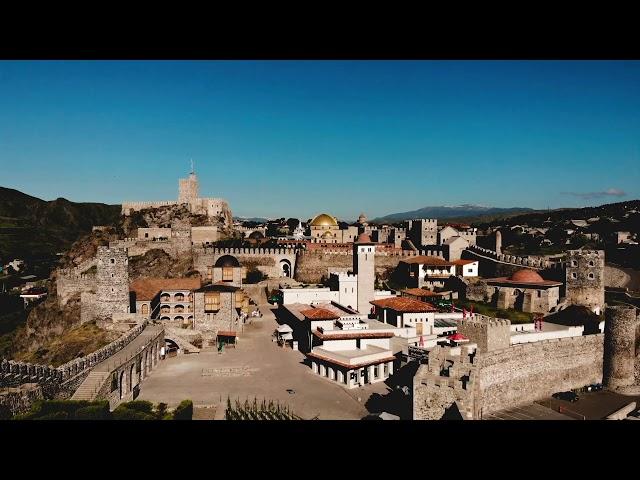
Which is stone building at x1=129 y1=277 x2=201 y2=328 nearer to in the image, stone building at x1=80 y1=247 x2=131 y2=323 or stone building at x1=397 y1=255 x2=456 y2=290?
stone building at x1=80 y1=247 x2=131 y2=323

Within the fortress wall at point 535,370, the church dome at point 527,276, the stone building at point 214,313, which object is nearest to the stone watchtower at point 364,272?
the stone building at point 214,313

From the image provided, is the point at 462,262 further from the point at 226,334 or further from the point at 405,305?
the point at 226,334

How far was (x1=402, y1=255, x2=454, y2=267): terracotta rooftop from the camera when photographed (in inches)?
992

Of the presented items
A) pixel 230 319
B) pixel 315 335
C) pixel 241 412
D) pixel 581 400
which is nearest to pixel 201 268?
pixel 230 319

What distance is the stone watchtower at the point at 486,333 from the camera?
14219mm

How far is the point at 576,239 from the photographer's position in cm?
3694

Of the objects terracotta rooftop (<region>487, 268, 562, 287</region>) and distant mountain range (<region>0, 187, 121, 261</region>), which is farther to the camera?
distant mountain range (<region>0, 187, 121, 261</region>)

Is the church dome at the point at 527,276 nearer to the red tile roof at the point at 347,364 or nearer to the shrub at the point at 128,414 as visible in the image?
the red tile roof at the point at 347,364

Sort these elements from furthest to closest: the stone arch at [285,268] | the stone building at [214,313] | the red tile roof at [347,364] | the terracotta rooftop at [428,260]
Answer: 1. the stone arch at [285,268]
2. the terracotta rooftop at [428,260]
3. the stone building at [214,313]
4. the red tile roof at [347,364]

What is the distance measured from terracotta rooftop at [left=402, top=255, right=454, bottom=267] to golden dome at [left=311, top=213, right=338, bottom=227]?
12077mm

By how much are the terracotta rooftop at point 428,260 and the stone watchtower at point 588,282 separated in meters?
6.02

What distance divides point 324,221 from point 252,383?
1011 inches

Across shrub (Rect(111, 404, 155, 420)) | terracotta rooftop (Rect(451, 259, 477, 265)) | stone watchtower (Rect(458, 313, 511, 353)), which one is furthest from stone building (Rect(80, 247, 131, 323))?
terracotta rooftop (Rect(451, 259, 477, 265))
